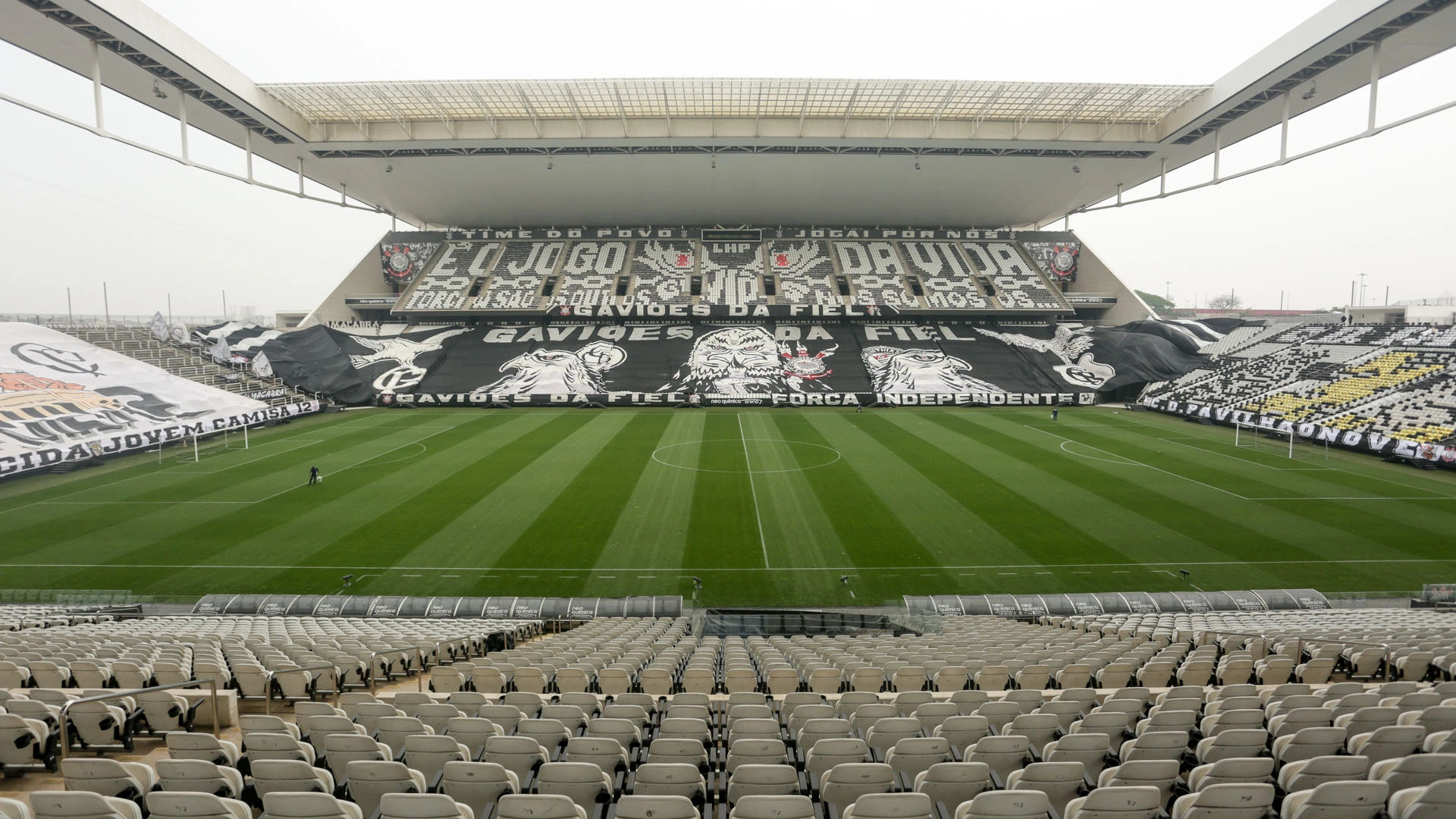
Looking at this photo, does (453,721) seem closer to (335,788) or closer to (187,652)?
(335,788)

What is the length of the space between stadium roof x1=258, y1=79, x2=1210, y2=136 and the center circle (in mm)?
21183

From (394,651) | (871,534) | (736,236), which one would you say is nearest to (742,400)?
(736,236)

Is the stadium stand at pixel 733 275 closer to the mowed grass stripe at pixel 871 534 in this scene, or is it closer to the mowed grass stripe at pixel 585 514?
the mowed grass stripe at pixel 585 514

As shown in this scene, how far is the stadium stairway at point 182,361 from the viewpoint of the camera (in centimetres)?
4156

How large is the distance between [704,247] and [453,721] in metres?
64.2

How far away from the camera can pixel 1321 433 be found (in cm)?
3300

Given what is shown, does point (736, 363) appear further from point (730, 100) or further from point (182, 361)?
point (182, 361)

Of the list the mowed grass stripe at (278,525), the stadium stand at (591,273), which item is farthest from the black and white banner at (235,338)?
the mowed grass stripe at (278,525)

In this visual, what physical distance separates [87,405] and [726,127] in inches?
1491

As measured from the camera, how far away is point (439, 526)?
69.4 feet

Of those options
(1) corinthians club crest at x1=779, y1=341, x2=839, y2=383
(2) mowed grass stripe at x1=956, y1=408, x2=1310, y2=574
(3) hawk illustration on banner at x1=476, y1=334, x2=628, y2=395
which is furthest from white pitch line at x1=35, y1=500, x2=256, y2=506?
(1) corinthians club crest at x1=779, y1=341, x2=839, y2=383

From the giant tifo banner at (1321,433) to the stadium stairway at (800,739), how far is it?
25263 mm

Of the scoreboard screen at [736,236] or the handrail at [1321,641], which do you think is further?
the scoreboard screen at [736,236]

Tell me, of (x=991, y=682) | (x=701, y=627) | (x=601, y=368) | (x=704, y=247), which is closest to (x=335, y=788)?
(x=991, y=682)
